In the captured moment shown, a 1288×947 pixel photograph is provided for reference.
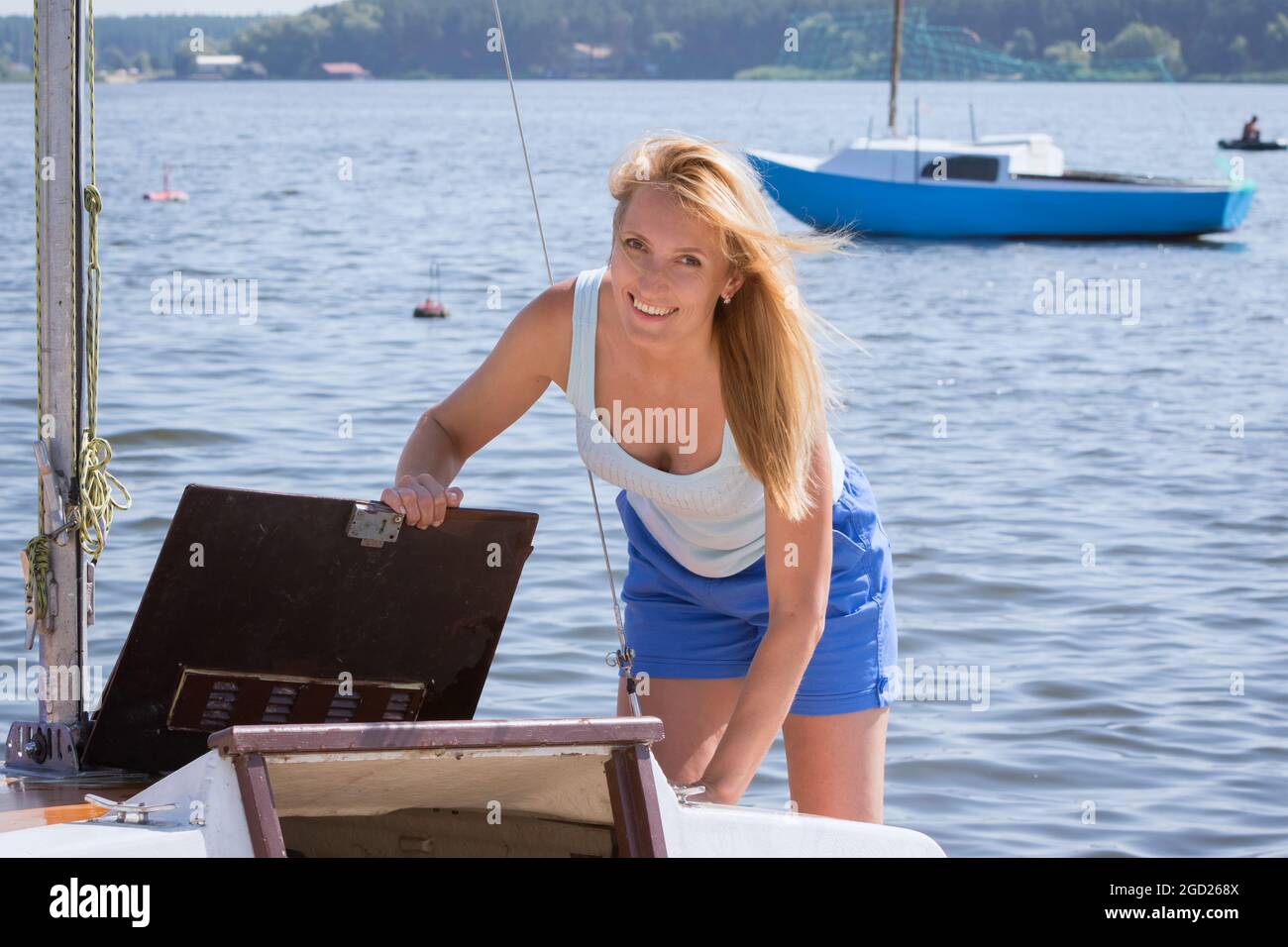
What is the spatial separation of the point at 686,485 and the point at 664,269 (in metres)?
0.44

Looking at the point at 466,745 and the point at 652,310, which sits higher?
the point at 652,310

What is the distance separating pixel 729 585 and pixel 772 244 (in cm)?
75

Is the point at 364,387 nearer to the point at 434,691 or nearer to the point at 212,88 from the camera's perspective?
the point at 434,691

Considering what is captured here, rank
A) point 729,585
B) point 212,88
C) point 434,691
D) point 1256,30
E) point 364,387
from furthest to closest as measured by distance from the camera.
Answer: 1. point 212,88
2. point 1256,30
3. point 364,387
4. point 729,585
5. point 434,691

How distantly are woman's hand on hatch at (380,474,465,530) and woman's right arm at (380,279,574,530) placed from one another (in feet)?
0.81

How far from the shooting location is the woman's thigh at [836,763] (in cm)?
371

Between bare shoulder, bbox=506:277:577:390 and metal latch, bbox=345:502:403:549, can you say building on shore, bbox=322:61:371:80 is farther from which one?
metal latch, bbox=345:502:403:549

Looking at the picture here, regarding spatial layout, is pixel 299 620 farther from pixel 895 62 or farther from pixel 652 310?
pixel 895 62

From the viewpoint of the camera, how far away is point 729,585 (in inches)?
144

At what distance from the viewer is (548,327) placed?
3549 mm

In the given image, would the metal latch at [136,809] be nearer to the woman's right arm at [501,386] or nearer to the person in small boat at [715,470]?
the person in small boat at [715,470]

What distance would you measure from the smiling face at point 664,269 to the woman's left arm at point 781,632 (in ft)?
1.22

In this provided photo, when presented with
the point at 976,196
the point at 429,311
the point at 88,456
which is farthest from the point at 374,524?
the point at 976,196

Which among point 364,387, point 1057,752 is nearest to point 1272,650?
point 1057,752
